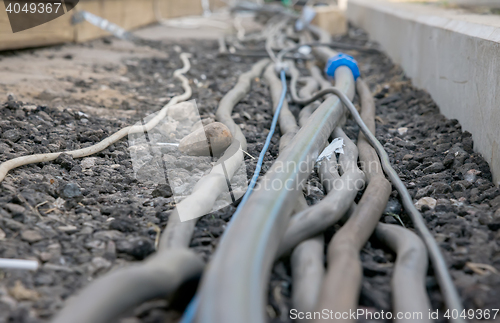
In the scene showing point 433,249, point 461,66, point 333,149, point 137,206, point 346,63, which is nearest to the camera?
point 433,249

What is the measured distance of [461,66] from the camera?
7.27ft

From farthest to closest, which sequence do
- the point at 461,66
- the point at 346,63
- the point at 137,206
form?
1. the point at 346,63
2. the point at 461,66
3. the point at 137,206

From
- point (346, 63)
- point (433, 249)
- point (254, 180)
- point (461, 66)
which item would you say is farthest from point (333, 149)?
point (346, 63)

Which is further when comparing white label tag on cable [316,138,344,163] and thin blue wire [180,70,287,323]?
white label tag on cable [316,138,344,163]

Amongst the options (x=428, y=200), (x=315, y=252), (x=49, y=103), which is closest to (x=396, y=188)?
(x=428, y=200)

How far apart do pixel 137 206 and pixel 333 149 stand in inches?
35.9

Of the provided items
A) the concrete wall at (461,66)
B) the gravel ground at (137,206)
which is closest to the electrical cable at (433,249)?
the gravel ground at (137,206)

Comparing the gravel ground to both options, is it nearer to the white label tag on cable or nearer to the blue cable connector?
the white label tag on cable

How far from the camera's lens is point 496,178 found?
1721 millimetres

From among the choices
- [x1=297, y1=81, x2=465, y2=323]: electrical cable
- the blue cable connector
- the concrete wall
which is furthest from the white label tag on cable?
the blue cable connector

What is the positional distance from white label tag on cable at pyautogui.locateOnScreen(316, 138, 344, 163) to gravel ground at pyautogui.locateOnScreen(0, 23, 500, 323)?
0.63 ft

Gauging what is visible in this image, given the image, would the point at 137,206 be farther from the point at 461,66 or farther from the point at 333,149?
the point at 461,66

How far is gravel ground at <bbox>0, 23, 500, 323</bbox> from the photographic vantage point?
1.13m

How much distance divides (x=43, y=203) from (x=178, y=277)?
2.58 feet
